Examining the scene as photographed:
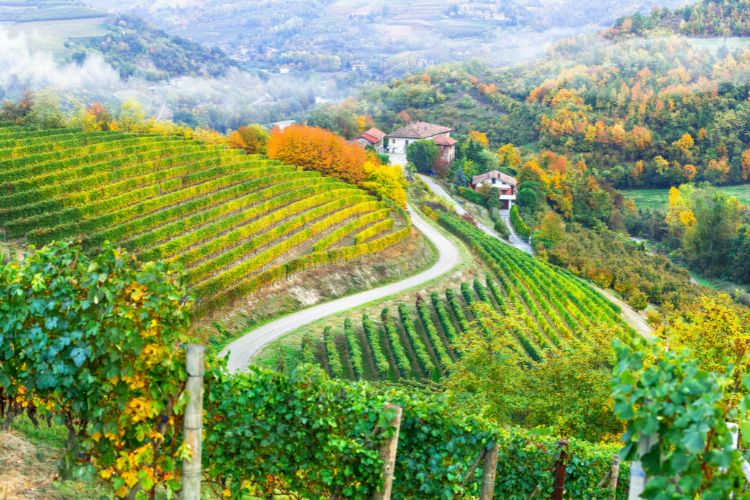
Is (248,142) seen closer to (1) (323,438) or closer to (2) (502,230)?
(2) (502,230)

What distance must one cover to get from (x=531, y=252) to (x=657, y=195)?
184 feet

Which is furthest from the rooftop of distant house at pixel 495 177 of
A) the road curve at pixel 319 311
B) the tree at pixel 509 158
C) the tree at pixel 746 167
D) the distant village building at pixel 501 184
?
the tree at pixel 746 167

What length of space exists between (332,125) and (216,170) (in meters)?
83.2

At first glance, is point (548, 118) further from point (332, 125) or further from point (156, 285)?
point (156, 285)

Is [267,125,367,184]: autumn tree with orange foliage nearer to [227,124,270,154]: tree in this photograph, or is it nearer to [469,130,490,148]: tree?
[227,124,270,154]: tree

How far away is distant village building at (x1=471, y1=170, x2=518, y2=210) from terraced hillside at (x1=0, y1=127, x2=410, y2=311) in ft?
152

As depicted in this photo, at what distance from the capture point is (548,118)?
150m

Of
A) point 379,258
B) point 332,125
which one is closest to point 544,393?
point 379,258

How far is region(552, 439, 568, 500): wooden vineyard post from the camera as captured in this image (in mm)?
14656

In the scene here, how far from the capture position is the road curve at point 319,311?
35.3 m

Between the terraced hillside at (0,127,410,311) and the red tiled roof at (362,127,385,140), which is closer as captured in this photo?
the terraced hillside at (0,127,410,311)

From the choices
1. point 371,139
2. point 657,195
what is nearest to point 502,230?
point 371,139

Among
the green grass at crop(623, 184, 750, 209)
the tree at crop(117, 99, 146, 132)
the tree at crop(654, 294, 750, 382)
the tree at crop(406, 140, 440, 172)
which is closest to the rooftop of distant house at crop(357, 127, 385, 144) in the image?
the tree at crop(406, 140, 440, 172)

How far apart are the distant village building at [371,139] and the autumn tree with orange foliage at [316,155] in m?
51.4
